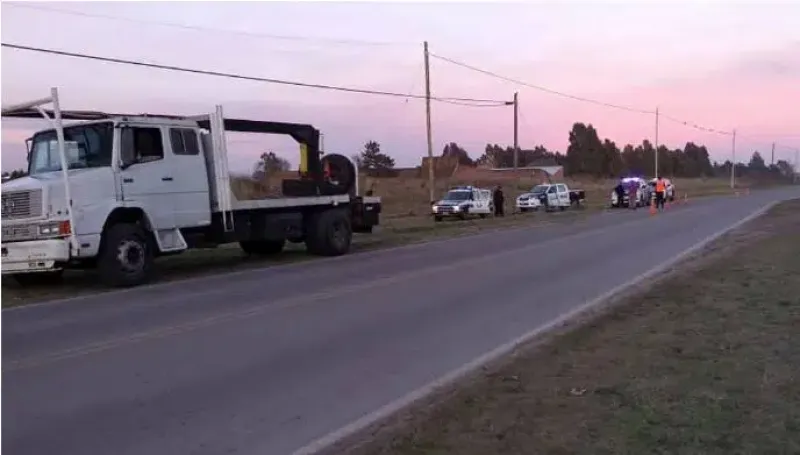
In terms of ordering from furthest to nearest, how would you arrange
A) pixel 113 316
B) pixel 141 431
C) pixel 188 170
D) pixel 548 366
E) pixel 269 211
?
pixel 269 211 → pixel 188 170 → pixel 113 316 → pixel 548 366 → pixel 141 431

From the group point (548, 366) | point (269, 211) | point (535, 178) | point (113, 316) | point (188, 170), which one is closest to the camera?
point (548, 366)

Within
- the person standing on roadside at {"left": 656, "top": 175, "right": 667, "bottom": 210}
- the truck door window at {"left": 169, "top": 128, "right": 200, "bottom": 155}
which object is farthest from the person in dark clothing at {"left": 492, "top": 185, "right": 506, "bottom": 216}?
the truck door window at {"left": 169, "top": 128, "right": 200, "bottom": 155}

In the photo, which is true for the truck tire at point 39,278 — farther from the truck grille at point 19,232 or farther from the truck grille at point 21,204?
the truck grille at point 21,204

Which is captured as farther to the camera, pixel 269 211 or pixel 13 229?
pixel 269 211

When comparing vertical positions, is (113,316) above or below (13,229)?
below

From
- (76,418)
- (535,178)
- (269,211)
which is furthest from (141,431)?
(535,178)

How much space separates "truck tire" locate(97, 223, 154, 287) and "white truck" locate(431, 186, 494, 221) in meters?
25.1

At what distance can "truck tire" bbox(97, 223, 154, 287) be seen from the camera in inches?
602

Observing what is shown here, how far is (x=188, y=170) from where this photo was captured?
1738 cm

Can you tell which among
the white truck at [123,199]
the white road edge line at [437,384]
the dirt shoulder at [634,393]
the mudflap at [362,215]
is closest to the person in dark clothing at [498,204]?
the mudflap at [362,215]

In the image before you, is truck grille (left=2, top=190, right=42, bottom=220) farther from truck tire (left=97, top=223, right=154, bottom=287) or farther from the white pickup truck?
the white pickup truck

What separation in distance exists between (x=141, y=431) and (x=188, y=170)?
1170 cm

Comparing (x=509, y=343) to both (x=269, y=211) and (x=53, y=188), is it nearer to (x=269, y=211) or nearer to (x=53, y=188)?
(x=53, y=188)

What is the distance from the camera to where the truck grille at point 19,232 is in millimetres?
15016
